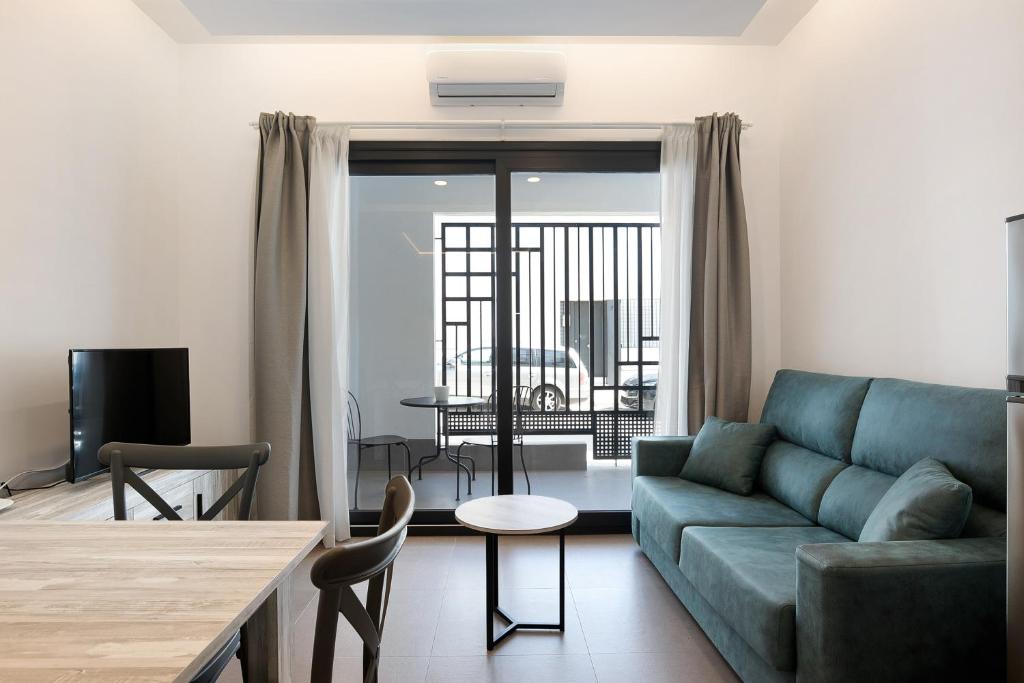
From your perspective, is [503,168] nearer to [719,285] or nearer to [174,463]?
[719,285]

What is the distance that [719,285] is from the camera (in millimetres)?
3656

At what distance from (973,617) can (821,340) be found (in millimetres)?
1949

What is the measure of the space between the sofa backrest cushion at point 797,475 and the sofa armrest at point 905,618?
98cm

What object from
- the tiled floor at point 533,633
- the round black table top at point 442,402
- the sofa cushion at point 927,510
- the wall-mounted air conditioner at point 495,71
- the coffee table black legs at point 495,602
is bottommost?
the tiled floor at point 533,633

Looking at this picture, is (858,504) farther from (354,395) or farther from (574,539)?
(354,395)

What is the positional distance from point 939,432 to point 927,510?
1.31 ft

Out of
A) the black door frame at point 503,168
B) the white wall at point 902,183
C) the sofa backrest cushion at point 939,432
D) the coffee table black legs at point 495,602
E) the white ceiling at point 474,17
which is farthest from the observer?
the black door frame at point 503,168

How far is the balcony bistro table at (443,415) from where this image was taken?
3.97 meters

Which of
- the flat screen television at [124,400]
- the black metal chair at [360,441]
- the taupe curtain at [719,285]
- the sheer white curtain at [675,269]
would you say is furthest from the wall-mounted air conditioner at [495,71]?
the flat screen television at [124,400]

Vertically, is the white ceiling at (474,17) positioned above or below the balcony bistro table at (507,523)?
above

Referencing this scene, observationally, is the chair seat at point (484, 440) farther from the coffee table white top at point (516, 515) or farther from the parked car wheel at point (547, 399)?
the coffee table white top at point (516, 515)

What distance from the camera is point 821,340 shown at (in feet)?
11.0

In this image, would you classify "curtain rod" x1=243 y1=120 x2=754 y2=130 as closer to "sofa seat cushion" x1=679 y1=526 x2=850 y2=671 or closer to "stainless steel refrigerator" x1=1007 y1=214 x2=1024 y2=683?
"sofa seat cushion" x1=679 y1=526 x2=850 y2=671

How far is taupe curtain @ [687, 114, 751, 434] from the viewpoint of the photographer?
12.0 ft
